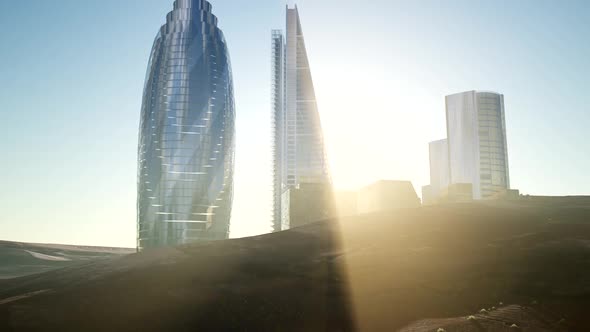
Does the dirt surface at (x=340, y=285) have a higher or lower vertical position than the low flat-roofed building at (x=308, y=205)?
lower

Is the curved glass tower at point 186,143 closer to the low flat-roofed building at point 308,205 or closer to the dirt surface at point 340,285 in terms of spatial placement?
the low flat-roofed building at point 308,205

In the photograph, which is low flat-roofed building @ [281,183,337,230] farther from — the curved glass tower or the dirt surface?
the dirt surface

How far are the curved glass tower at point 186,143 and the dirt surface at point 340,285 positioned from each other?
129 meters

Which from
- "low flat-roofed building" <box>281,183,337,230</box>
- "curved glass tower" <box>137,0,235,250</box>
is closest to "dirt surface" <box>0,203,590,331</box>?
"curved glass tower" <box>137,0,235,250</box>

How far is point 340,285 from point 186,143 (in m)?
146

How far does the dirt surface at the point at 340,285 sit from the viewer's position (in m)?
28.5

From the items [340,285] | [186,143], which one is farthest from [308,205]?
[340,285]

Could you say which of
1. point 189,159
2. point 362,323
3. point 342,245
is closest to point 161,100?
point 189,159

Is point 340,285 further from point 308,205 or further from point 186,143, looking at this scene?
point 308,205

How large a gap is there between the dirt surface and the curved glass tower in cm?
12858

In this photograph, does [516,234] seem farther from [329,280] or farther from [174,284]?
[174,284]

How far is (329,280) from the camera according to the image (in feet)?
114

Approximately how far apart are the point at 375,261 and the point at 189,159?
463ft

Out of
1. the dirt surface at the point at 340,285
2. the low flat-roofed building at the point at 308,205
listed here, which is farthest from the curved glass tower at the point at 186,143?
the dirt surface at the point at 340,285
